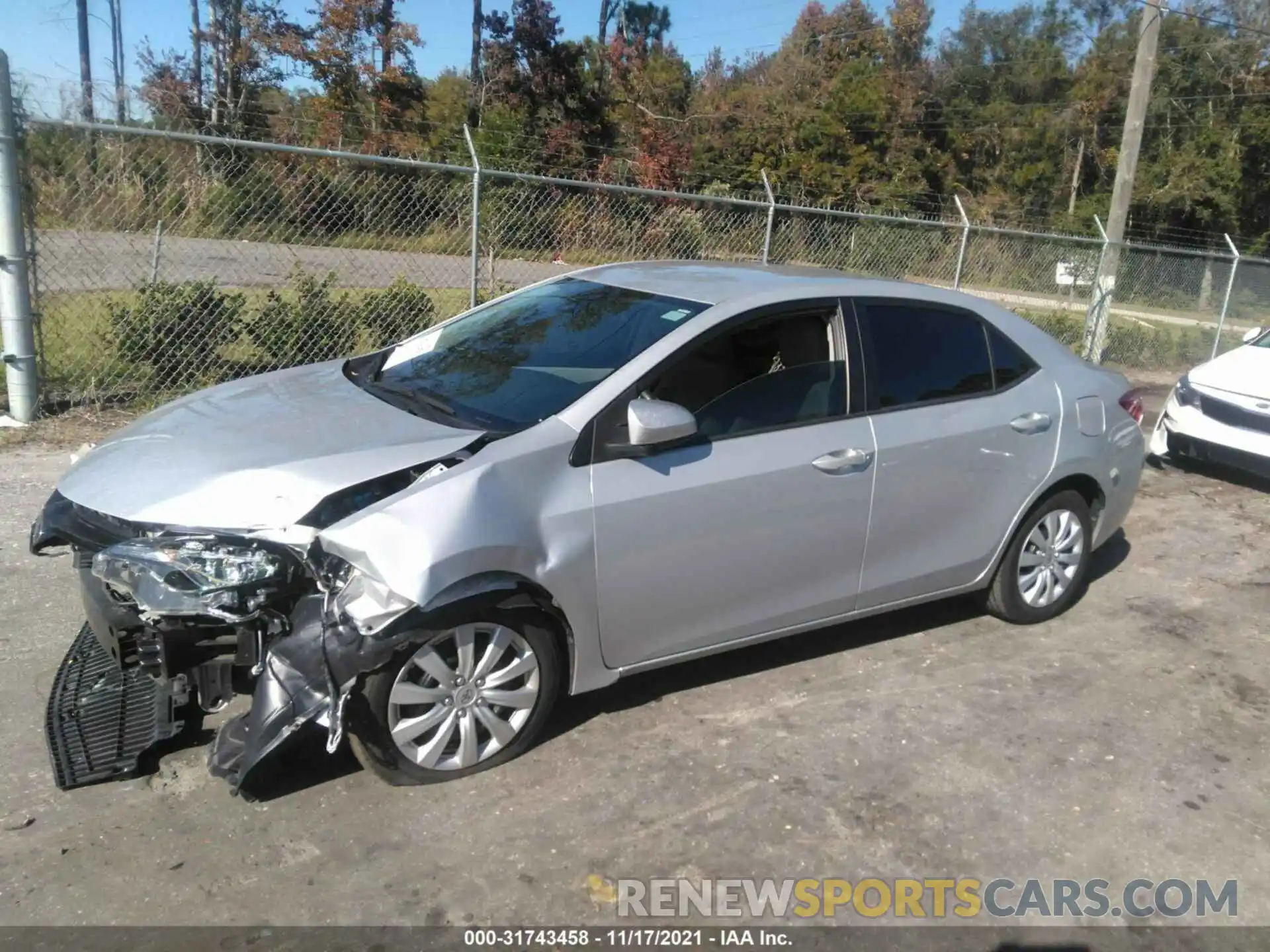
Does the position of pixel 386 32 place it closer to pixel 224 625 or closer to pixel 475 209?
pixel 475 209

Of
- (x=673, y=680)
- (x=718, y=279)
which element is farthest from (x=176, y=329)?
(x=673, y=680)

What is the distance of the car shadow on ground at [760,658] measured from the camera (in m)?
4.02

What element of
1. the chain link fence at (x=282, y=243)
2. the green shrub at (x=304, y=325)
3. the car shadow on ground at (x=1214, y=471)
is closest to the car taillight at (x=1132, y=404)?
the chain link fence at (x=282, y=243)

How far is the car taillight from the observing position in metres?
5.28

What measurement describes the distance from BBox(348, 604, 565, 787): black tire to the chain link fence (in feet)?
15.7

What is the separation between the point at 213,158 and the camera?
7.60 m

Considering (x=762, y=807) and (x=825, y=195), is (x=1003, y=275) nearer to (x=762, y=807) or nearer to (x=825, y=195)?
(x=762, y=807)

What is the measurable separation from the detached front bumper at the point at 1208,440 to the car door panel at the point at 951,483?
3.61m

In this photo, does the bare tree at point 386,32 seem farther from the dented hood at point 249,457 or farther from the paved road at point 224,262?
the dented hood at point 249,457

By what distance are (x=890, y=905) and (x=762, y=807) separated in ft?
1.78

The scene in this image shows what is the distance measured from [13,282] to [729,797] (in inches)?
229

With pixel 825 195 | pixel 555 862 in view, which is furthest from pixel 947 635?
pixel 825 195

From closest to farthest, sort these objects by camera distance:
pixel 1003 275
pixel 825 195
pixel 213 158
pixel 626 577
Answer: pixel 626 577 < pixel 213 158 < pixel 1003 275 < pixel 825 195

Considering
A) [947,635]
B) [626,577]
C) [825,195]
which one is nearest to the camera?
[626,577]
